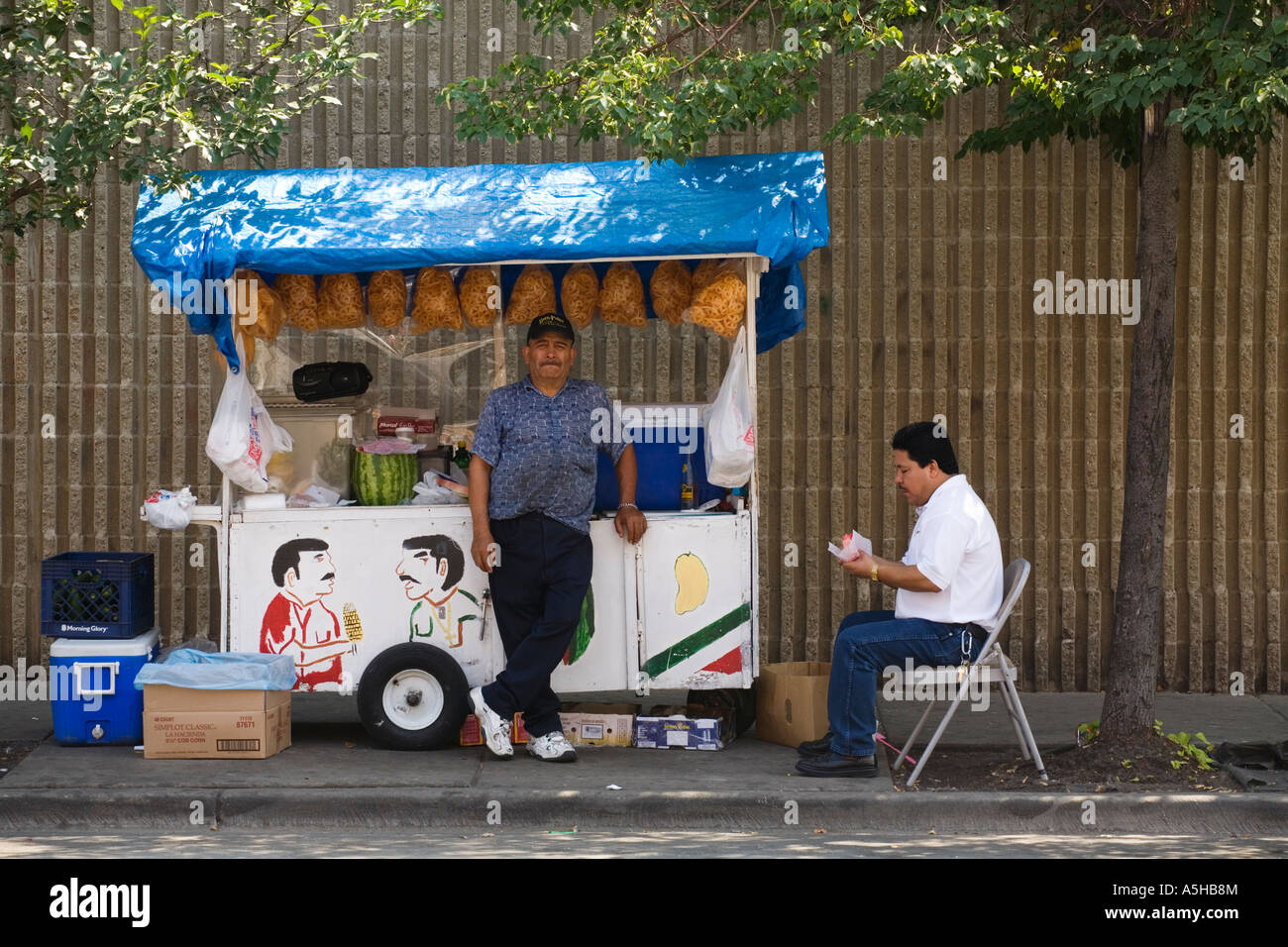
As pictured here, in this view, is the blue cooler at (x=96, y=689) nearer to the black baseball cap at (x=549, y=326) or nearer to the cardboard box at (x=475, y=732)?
the cardboard box at (x=475, y=732)

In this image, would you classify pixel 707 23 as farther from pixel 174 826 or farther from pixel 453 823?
pixel 174 826

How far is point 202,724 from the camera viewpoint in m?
6.62

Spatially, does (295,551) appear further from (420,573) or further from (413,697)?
(413,697)

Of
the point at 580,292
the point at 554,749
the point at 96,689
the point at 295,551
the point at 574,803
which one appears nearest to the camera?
the point at 574,803

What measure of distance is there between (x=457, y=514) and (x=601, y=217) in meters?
1.50

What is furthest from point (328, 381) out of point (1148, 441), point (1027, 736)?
point (1148, 441)

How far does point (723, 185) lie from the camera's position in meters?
6.77

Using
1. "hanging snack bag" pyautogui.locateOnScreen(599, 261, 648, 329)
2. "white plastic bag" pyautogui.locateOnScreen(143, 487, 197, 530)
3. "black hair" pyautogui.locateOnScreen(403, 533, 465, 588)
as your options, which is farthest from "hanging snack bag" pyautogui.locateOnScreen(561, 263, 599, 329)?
"white plastic bag" pyautogui.locateOnScreen(143, 487, 197, 530)

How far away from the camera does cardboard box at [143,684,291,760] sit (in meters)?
6.62

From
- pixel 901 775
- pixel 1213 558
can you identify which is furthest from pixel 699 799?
pixel 1213 558

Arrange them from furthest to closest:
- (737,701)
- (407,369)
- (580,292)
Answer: (407,369)
(737,701)
(580,292)

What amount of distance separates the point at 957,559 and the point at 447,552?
2301mm

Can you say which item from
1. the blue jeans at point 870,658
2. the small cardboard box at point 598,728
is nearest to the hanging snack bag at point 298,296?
the small cardboard box at point 598,728

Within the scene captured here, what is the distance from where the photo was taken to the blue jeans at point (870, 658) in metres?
6.28
